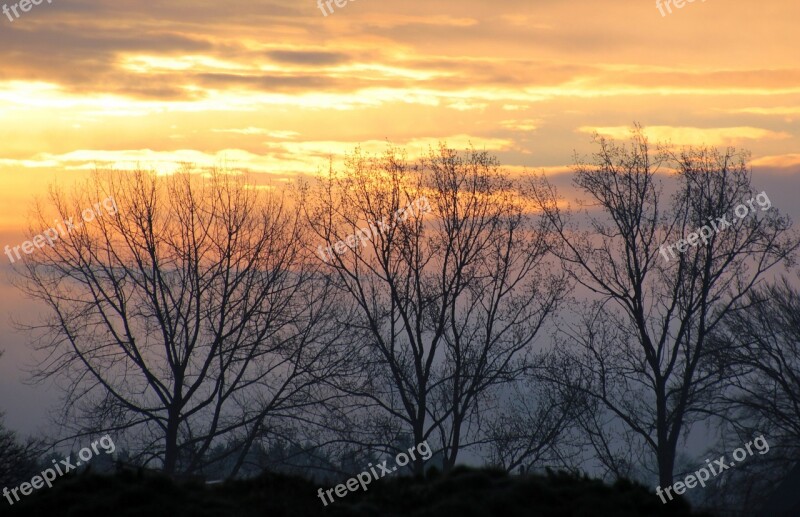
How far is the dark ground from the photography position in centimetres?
1135

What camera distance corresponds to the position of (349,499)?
12.3 meters

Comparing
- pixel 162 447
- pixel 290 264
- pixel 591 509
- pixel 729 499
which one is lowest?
pixel 729 499

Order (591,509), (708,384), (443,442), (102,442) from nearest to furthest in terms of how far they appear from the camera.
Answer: (591,509) < (102,442) < (708,384) < (443,442)

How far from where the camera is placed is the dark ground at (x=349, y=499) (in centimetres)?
1135

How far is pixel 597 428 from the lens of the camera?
101ft

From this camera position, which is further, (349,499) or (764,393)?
(764,393)

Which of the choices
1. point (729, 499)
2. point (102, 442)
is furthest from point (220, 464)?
point (729, 499)

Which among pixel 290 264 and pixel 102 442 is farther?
pixel 290 264

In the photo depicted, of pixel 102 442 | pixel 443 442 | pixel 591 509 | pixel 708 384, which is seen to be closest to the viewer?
pixel 591 509

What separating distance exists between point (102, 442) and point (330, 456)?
7.43 meters

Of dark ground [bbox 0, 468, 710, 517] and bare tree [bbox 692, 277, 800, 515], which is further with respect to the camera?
bare tree [bbox 692, 277, 800, 515]

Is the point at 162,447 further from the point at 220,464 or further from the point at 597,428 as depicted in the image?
the point at 597,428

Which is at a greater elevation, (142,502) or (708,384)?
(142,502)

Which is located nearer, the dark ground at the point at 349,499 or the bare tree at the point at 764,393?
the dark ground at the point at 349,499
